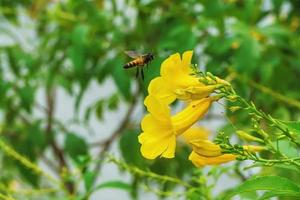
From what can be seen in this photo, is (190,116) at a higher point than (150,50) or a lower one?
lower

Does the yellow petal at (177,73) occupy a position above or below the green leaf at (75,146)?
below

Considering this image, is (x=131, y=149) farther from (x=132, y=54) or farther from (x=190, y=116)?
(x=190, y=116)

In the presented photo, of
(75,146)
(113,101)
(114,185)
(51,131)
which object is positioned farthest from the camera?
(113,101)

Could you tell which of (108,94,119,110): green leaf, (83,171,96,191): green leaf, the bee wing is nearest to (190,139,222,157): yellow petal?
the bee wing

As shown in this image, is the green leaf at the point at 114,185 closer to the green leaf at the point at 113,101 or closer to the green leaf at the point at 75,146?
the green leaf at the point at 75,146

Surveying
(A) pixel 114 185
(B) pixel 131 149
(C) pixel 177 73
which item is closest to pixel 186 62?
(C) pixel 177 73

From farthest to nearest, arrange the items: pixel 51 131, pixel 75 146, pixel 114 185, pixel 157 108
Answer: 1. pixel 51 131
2. pixel 75 146
3. pixel 114 185
4. pixel 157 108

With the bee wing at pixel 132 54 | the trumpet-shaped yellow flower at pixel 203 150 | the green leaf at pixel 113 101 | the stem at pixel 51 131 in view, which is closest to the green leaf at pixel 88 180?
the bee wing at pixel 132 54
